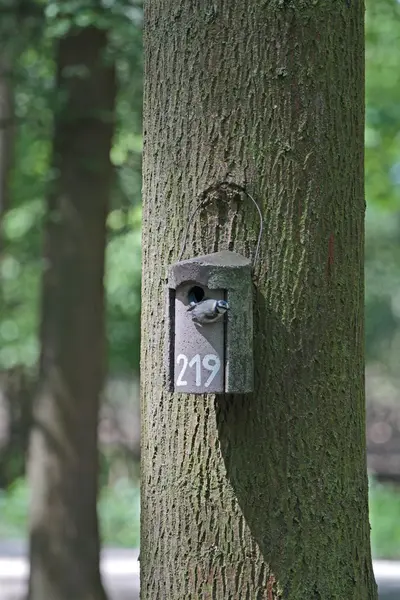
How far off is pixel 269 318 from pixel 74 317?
5302 mm

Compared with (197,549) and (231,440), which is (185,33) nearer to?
(231,440)

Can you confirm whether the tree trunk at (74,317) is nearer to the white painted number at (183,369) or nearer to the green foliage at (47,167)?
the green foliage at (47,167)

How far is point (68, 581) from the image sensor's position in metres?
7.08

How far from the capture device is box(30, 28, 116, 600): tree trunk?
723cm

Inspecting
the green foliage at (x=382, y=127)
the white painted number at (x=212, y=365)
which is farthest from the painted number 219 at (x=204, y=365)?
the green foliage at (x=382, y=127)

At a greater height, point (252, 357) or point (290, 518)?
point (252, 357)

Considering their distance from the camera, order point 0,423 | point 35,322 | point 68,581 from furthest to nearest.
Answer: point 0,423, point 35,322, point 68,581

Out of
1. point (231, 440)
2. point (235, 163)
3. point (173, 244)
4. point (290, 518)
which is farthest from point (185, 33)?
point (290, 518)

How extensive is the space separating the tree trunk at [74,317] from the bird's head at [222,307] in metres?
5.33

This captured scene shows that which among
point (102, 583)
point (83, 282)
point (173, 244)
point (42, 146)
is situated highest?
point (42, 146)

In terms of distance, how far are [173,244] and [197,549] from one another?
27.2 inches

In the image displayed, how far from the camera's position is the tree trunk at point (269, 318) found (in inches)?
80.4

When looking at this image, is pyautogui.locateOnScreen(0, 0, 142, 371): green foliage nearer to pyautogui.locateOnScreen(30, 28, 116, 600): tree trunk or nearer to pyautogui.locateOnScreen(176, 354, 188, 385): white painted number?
pyautogui.locateOnScreen(30, 28, 116, 600): tree trunk

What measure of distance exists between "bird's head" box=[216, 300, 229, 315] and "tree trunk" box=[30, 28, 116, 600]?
210 inches
